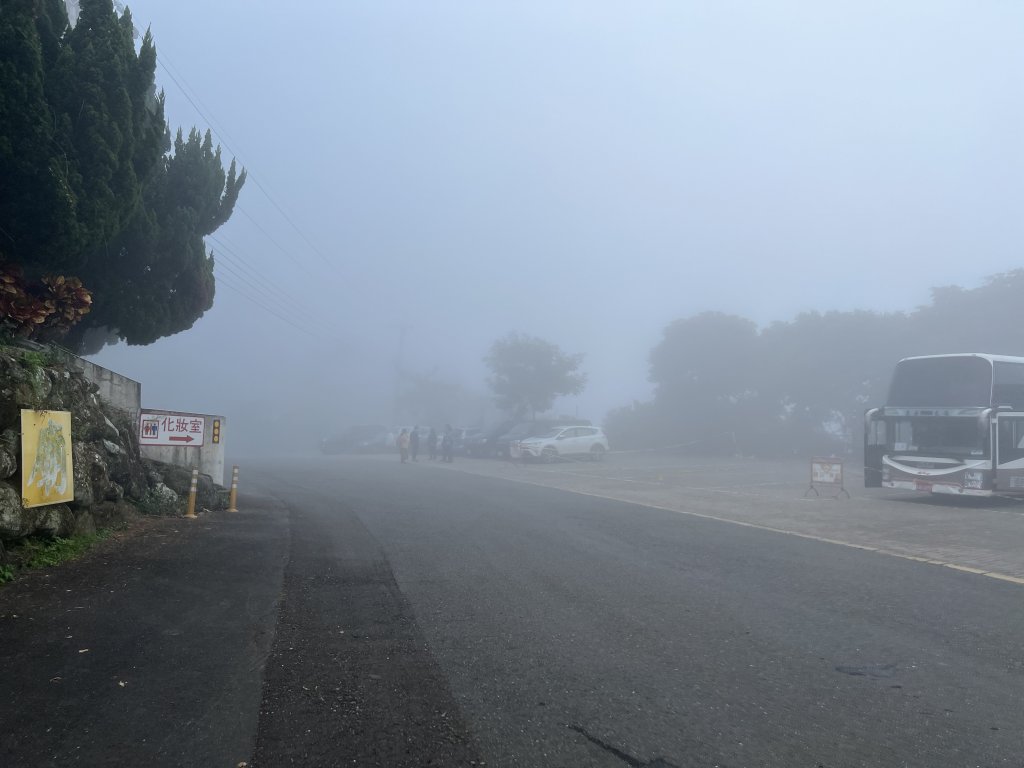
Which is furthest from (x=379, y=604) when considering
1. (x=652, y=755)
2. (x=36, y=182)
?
(x=36, y=182)

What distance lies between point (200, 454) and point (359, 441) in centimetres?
3382

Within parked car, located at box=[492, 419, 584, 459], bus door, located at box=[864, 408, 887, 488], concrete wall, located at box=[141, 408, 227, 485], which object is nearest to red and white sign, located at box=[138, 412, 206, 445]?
concrete wall, located at box=[141, 408, 227, 485]

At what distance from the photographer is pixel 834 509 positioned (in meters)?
16.1

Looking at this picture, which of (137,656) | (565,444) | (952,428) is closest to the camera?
(137,656)

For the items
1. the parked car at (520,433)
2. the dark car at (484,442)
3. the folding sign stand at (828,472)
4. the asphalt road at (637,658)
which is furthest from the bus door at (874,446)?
the dark car at (484,442)

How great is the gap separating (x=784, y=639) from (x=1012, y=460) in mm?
13545

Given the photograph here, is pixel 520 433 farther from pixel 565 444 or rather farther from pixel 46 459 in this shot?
pixel 46 459

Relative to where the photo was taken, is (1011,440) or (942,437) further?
(942,437)

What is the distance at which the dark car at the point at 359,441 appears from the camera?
49.2 metres

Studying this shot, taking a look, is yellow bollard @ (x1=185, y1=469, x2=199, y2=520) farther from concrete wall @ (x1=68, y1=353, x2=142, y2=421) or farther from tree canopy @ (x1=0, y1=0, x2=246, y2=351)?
tree canopy @ (x1=0, y1=0, x2=246, y2=351)

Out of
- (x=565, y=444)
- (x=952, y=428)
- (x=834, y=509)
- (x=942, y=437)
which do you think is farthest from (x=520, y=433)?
(x=834, y=509)

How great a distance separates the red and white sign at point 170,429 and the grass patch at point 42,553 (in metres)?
4.69

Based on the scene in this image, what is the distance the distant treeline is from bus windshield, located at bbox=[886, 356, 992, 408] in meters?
20.6

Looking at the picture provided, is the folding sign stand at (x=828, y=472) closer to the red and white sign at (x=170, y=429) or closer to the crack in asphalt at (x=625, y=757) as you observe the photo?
the red and white sign at (x=170, y=429)
